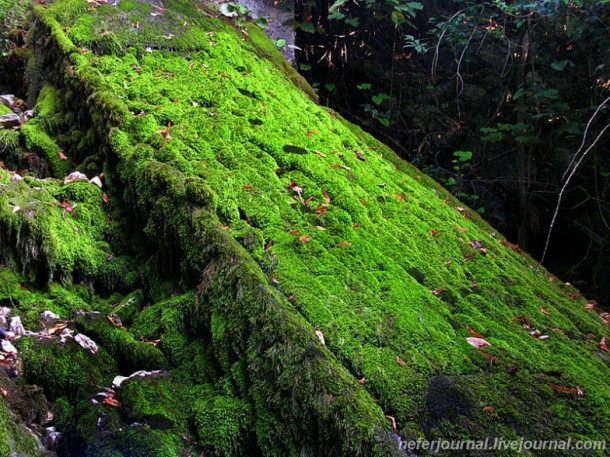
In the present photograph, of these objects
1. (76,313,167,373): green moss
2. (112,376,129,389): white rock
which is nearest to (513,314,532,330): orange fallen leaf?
(76,313,167,373): green moss

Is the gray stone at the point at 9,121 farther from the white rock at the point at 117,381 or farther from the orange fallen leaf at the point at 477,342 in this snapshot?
the orange fallen leaf at the point at 477,342

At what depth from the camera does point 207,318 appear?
2805mm

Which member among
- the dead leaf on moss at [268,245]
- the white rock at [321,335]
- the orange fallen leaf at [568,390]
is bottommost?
the white rock at [321,335]

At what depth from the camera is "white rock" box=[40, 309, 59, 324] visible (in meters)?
2.78

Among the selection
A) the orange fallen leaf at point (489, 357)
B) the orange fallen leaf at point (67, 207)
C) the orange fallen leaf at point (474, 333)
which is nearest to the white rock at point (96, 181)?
the orange fallen leaf at point (67, 207)

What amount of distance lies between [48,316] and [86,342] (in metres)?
0.36

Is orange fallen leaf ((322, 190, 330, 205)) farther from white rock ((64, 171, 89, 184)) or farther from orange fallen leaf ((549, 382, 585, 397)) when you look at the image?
orange fallen leaf ((549, 382, 585, 397))

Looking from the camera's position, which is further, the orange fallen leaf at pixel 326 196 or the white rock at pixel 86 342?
the orange fallen leaf at pixel 326 196

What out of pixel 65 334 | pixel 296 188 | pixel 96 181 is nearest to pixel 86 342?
pixel 65 334

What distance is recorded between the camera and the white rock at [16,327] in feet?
8.38

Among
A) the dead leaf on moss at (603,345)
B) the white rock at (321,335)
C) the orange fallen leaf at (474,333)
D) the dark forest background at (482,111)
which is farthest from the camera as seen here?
the dark forest background at (482,111)

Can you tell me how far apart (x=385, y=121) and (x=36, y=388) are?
7232 millimetres

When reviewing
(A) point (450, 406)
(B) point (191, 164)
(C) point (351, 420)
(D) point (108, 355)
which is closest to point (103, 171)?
(B) point (191, 164)

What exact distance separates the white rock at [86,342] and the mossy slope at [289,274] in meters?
0.35
